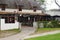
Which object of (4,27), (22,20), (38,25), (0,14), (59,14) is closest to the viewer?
(4,27)

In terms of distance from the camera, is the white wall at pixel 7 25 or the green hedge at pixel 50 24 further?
the green hedge at pixel 50 24

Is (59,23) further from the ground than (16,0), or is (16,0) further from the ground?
(16,0)

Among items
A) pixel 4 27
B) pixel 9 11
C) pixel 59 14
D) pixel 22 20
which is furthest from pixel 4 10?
pixel 59 14

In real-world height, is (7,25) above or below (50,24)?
above

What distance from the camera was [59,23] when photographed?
41.8 m

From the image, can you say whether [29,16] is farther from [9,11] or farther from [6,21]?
[6,21]

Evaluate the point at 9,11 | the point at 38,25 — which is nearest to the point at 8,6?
the point at 9,11

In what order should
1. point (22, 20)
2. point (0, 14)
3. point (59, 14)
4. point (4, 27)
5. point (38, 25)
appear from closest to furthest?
1. point (4, 27)
2. point (38, 25)
3. point (0, 14)
4. point (22, 20)
5. point (59, 14)

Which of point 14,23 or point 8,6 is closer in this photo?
point 14,23

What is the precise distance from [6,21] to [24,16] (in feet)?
56.9

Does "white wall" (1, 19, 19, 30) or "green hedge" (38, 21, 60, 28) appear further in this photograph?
"green hedge" (38, 21, 60, 28)

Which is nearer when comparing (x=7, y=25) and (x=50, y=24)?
(x=7, y=25)

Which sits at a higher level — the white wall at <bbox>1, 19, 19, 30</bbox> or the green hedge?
the white wall at <bbox>1, 19, 19, 30</bbox>

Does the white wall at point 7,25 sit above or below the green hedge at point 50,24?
above
